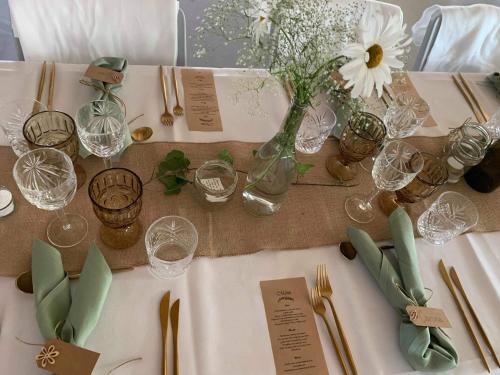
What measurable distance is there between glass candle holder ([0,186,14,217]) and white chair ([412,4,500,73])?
1580mm

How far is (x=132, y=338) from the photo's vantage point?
2.49ft

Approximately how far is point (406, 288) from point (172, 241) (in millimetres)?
518

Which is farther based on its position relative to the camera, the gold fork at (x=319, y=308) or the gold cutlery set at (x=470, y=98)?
the gold cutlery set at (x=470, y=98)

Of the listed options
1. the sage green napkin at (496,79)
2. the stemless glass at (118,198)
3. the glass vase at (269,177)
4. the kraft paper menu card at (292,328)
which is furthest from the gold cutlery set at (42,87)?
the sage green napkin at (496,79)

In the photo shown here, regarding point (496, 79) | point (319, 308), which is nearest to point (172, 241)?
point (319, 308)

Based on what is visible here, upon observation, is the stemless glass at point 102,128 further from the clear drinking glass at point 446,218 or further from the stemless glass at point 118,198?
the clear drinking glass at point 446,218

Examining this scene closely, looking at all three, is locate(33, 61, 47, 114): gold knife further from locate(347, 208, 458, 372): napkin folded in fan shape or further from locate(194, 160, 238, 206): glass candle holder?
locate(347, 208, 458, 372): napkin folded in fan shape

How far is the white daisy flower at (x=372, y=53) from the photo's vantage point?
0.64 m

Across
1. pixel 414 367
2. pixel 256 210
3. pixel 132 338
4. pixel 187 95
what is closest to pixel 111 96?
pixel 187 95

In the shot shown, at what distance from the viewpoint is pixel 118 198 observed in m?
0.88

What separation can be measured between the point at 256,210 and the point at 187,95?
441mm

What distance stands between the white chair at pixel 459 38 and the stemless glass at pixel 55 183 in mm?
1478

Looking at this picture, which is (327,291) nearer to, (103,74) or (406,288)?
(406,288)

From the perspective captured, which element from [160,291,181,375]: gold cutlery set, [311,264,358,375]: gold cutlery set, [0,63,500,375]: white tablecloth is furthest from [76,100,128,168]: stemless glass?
[311,264,358,375]: gold cutlery set
